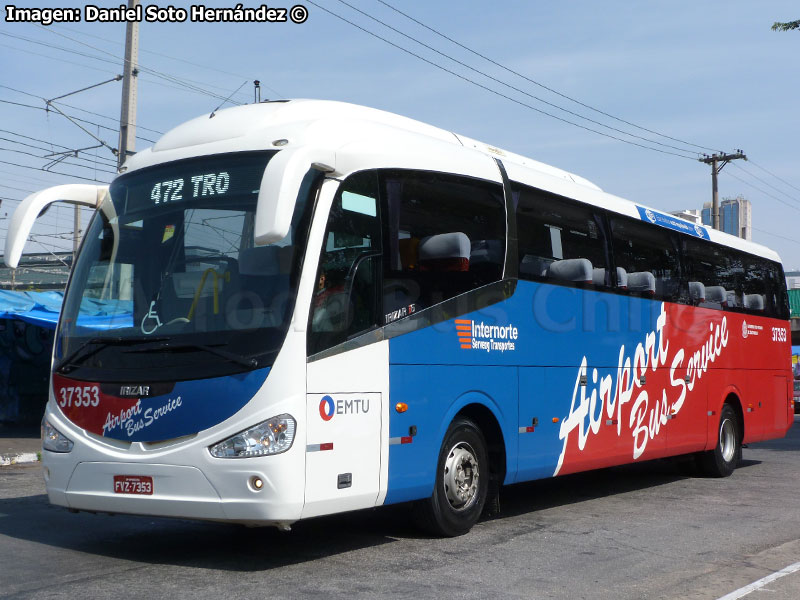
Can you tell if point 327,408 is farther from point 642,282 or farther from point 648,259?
point 648,259

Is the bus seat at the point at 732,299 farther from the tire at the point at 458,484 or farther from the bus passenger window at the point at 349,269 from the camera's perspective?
the bus passenger window at the point at 349,269

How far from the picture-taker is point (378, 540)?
329 inches

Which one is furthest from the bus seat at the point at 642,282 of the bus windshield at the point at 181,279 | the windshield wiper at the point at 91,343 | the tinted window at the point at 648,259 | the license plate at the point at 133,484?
the license plate at the point at 133,484

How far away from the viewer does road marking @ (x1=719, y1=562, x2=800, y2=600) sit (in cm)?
659

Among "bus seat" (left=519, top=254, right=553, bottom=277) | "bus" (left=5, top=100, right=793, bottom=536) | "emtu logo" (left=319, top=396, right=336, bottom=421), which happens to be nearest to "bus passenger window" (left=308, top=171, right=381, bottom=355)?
"bus" (left=5, top=100, right=793, bottom=536)

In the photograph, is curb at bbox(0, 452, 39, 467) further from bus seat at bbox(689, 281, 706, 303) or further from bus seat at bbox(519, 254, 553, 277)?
bus seat at bbox(689, 281, 706, 303)

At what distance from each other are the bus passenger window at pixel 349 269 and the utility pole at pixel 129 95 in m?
11.9

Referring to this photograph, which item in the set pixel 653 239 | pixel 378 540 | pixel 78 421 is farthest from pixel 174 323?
pixel 653 239

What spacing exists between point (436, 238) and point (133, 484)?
10.4 feet

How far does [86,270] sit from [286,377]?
2.16 metres

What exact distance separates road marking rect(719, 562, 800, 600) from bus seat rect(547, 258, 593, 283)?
369cm

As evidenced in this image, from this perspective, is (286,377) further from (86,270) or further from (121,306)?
(86,270)

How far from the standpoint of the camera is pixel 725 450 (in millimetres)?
14422

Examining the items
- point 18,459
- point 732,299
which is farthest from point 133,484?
point 732,299
